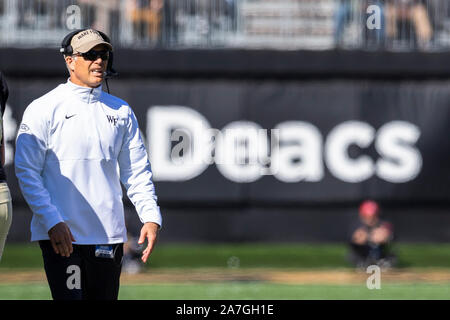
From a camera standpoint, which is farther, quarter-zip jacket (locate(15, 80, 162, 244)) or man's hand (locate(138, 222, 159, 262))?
man's hand (locate(138, 222, 159, 262))

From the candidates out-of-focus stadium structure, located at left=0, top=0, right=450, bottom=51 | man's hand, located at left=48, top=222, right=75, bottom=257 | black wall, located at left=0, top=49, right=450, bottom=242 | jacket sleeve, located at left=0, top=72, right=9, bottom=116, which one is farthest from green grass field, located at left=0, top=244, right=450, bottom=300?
jacket sleeve, located at left=0, top=72, right=9, bottom=116

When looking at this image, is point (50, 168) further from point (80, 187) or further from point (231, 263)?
point (231, 263)

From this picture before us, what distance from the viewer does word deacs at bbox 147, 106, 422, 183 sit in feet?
50.8

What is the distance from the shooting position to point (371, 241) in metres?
14.4

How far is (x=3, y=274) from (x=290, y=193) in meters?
4.55

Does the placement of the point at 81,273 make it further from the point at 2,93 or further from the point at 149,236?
the point at 2,93

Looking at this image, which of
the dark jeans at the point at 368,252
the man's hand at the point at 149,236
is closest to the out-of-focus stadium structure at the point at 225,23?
the dark jeans at the point at 368,252

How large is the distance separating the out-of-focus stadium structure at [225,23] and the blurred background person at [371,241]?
290 centimetres

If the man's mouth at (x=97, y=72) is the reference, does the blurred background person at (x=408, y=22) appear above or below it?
above

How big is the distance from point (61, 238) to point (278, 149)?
10783 millimetres

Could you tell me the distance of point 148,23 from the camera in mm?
16266

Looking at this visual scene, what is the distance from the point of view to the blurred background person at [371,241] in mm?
14375

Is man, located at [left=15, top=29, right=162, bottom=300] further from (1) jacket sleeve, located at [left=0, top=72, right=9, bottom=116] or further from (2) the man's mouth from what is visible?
(1) jacket sleeve, located at [left=0, top=72, right=9, bottom=116]

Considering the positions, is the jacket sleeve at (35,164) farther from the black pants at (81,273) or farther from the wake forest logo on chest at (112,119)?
the wake forest logo on chest at (112,119)
